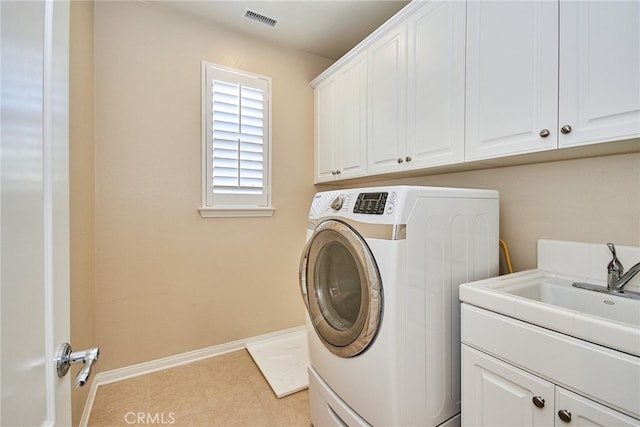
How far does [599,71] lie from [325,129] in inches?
70.9

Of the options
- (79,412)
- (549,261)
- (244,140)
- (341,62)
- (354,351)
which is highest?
(341,62)

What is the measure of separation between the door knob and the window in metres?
1.66

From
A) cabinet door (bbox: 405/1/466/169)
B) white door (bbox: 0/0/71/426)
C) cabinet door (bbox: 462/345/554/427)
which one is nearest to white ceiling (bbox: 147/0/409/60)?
cabinet door (bbox: 405/1/466/169)

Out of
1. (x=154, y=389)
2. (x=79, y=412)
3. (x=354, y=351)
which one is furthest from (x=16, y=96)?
(x=154, y=389)

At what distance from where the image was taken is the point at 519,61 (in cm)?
119

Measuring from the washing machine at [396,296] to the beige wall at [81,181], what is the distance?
115 cm

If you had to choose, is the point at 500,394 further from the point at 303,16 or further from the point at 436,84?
the point at 303,16

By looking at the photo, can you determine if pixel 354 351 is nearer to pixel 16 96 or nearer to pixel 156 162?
pixel 16 96

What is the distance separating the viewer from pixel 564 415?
82 cm

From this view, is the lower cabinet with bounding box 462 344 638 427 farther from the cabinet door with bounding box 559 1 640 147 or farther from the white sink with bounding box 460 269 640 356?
the cabinet door with bounding box 559 1 640 147

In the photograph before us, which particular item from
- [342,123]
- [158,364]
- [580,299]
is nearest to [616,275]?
[580,299]

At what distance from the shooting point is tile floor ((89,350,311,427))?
5.15ft

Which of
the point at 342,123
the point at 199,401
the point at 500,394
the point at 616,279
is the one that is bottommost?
→ the point at 199,401

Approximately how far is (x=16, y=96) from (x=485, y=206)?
1548mm
